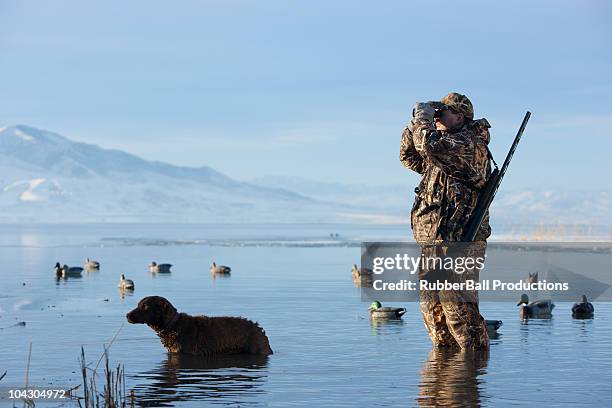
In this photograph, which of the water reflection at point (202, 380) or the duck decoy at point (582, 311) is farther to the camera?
the duck decoy at point (582, 311)

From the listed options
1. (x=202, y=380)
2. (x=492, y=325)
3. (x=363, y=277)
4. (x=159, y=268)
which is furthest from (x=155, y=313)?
(x=159, y=268)

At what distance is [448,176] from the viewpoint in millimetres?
12398

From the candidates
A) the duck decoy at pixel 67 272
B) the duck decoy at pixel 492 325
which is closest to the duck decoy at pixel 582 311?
the duck decoy at pixel 492 325

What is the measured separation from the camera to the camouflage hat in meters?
12.5

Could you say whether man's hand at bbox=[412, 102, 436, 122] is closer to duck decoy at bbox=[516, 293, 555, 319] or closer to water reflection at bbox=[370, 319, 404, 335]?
water reflection at bbox=[370, 319, 404, 335]

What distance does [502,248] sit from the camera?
5384 cm

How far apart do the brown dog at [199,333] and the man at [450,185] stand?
2130 mm

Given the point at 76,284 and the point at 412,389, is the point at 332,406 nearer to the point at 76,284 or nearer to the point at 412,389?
the point at 412,389

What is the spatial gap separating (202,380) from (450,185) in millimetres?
3161

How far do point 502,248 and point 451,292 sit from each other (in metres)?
42.2

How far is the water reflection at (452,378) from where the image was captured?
10406 mm

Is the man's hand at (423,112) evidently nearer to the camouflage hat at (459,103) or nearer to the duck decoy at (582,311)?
the camouflage hat at (459,103)

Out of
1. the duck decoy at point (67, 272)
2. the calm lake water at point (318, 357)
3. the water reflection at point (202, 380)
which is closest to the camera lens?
the water reflection at point (202, 380)

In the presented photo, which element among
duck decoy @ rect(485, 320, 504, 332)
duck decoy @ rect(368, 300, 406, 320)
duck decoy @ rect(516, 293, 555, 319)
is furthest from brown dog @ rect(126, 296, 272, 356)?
duck decoy @ rect(516, 293, 555, 319)
